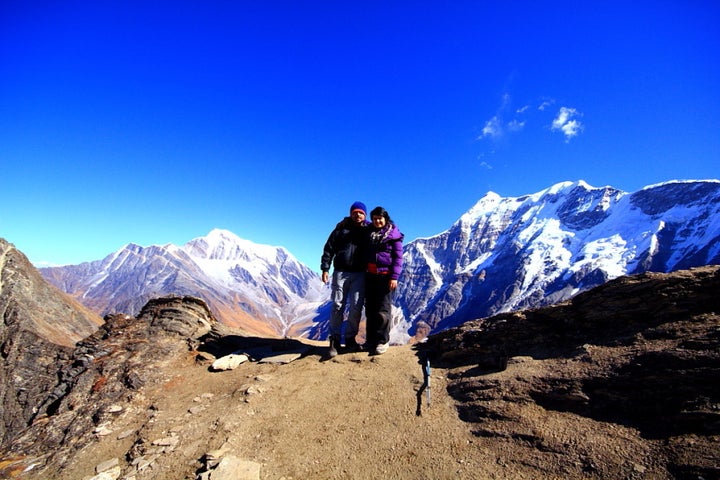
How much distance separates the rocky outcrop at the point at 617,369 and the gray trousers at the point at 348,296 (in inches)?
109

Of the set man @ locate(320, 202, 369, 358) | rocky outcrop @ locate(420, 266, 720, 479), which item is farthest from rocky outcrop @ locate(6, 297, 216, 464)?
rocky outcrop @ locate(420, 266, 720, 479)

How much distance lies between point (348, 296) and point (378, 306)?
3.23 feet

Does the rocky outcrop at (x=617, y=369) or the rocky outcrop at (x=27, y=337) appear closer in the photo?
the rocky outcrop at (x=617, y=369)

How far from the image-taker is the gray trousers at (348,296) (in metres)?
9.41

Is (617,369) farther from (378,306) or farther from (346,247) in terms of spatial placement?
(346,247)

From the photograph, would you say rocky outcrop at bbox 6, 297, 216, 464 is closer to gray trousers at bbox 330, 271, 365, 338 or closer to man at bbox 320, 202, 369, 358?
gray trousers at bbox 330, 271, 365, 338

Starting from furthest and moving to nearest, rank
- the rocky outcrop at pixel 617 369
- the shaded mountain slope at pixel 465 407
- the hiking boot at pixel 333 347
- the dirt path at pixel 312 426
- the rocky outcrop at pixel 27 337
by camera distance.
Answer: the rocky outcrop at pixel 27 337 → the hiking boot at pixel 333 347 → the dirt path at pixel 312 426 → the shaded mountain slope at pixel 465 407 → the rocky outcrop at pixel 617 369

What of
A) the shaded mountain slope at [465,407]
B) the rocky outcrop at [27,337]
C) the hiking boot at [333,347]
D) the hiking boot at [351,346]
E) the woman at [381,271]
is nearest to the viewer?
the shaded mountain slope at [465,407]

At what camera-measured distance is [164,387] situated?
898 cm

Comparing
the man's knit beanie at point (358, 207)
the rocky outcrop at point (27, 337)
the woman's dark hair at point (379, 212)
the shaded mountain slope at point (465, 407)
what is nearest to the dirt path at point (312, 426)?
the shaded mountain slope at point (465, 407)

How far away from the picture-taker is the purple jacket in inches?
357

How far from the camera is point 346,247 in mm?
9562

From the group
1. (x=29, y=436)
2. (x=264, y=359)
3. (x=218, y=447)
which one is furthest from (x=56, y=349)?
(x=218, y=447)

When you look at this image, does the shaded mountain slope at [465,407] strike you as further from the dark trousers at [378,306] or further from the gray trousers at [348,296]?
the gray trousers at [348,296]
